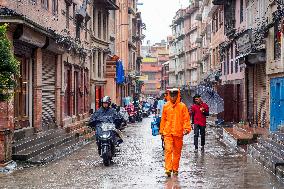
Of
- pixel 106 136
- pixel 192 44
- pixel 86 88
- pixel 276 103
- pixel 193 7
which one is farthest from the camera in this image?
pixel 192 44

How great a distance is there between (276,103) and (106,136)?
9.85 metres

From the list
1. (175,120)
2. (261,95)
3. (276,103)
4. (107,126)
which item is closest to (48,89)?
(107,126)

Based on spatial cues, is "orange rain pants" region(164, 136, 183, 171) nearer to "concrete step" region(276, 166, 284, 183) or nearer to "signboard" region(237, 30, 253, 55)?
"concrete step" region(276, 166, 284, 183)

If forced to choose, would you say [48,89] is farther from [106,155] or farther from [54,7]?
[106,155]

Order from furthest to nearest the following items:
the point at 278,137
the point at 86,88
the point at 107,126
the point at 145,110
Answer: the point at 145,110, the point at 86,88, the point at 278,137, the point at 107,126

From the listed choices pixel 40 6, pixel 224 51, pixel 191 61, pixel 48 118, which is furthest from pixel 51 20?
pixel 191 61

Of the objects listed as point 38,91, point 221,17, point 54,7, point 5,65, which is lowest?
point 38,91

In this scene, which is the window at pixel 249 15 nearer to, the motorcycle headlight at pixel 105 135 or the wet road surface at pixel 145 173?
the wet road surface at pixel 145 173

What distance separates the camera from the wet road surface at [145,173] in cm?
1061

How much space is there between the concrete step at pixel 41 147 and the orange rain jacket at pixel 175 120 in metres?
4.07

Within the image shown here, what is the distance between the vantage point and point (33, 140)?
16.9m

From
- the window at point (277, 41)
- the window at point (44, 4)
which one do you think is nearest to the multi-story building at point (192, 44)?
the window at point (277, 41)

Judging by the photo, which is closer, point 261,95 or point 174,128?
point 174,128

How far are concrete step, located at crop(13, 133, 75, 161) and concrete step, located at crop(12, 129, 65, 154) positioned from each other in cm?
13
